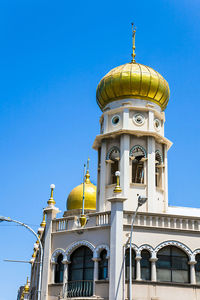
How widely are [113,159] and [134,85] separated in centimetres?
480

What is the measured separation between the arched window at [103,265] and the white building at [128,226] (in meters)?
0.04

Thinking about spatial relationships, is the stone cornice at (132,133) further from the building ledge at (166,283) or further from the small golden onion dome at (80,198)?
the building ledge at (166,283)

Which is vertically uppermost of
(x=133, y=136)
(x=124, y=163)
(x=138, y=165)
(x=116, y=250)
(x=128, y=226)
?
(x=133, y=136)

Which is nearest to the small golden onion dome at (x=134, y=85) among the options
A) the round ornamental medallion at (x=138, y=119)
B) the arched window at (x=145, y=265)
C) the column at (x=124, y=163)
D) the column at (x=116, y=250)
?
the round ornamental medallion at (x=138, y=119)

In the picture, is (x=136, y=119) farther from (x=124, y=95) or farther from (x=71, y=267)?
(x=71, y=267)

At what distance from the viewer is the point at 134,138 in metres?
29.3

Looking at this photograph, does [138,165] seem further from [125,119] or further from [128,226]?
[128,226]

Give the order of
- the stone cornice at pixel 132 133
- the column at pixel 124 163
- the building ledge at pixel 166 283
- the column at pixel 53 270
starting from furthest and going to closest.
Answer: the stone cornice at pixel 132 133
the column at pixel 124 163
the column at pixel 53 270
the building ledge at pixel 166 283

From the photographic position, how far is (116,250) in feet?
76.3

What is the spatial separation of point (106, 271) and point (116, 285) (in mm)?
1258

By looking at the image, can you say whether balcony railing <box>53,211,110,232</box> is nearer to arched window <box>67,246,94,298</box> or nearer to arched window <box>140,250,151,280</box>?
arched window <box>67,246,94,298</box>

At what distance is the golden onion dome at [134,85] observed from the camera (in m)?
30.1

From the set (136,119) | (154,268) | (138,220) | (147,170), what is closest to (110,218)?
(138,220)

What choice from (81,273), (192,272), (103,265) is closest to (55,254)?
(81,273)
